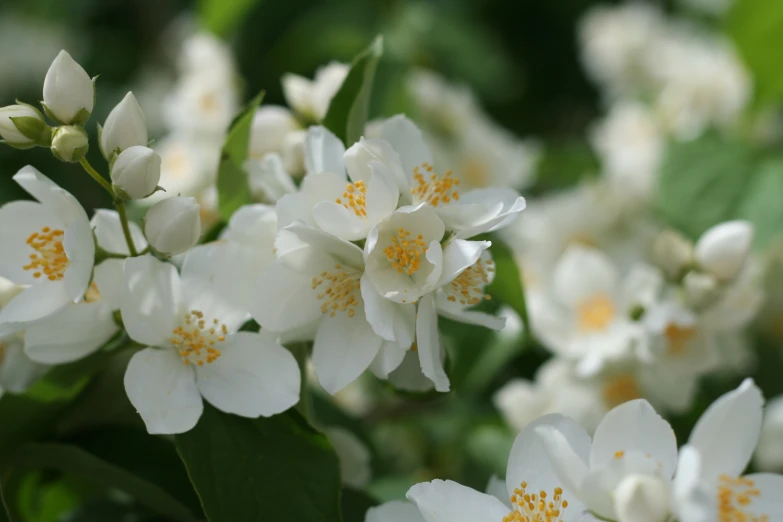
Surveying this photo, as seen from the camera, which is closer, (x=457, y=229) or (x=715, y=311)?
(x=457, y=229)

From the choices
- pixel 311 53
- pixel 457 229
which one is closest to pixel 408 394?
pixel 457 229

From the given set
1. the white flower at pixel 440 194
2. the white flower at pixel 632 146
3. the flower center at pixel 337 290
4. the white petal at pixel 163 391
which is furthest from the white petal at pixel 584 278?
the white petal at pixel 163 391

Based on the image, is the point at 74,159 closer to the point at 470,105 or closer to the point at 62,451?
the point at 62,451

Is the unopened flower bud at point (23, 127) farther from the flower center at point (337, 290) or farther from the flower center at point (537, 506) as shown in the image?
the flower center at point (537, 506)

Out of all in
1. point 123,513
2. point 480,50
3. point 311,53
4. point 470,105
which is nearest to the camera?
point 123,513

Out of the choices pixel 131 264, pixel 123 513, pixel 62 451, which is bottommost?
pixel 123 513

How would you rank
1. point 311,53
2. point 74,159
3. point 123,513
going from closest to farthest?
1. point 74,159
2. point 123,513
3. point 311,53

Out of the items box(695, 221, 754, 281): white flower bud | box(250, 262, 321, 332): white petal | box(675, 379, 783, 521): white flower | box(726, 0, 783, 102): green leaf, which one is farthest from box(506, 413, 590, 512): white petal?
box(726, 0, 783, 102): green leaf
